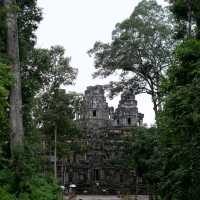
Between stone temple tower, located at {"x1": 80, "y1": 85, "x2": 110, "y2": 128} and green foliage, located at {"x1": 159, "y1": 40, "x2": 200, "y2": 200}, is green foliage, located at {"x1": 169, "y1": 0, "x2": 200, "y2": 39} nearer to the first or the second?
A: green foliage, located at {"x1": 159, "y1": 40, "x2": 200, "y2": 200}

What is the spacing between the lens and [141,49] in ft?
79.3

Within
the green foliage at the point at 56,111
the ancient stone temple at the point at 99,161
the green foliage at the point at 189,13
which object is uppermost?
the green foliage at the point at 189,13

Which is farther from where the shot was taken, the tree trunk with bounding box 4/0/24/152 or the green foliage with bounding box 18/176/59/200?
the tree trunk with bounding box 4/0/24/152

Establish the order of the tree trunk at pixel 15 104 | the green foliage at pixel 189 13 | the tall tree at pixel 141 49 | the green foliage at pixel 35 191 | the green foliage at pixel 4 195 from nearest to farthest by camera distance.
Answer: the green foliage at pixel 4 195 → the green foliage at pixel 35 191 → the tree trunk at pixel 15 104 → the green foliage at pixel 189 13 → the tall tree at pixel 141 49

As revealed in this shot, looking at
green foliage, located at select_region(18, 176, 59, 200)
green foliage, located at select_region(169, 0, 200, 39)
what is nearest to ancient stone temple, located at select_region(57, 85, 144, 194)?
green foliage, located at select_region(169, 0, 200, 39)

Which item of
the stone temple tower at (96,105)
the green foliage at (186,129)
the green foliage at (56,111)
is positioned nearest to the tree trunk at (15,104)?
the green foliage at (186,129)

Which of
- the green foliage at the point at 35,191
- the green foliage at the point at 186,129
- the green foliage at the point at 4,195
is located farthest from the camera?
the green foliage at the point at 35,191

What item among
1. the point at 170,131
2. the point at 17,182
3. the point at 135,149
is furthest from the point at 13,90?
the point at 135,149

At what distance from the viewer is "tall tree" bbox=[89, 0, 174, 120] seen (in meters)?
24.0

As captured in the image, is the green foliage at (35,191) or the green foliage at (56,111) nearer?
the green foliage at (35,191)

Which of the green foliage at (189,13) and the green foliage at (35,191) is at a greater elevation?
the green foliage at (189,13)

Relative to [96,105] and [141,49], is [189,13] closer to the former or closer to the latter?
[141,49]

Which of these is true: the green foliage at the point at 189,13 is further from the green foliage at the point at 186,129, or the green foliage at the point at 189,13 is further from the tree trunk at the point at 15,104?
the tree trunk at the point at 15,104

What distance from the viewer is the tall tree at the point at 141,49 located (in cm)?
2398
